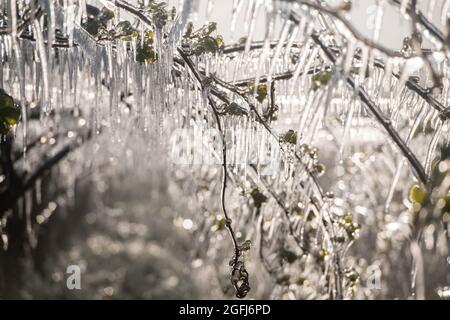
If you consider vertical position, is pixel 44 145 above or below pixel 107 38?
above

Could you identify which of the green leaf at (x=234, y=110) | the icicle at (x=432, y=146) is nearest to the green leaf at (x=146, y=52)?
the green leaf at (x=234, y=110)

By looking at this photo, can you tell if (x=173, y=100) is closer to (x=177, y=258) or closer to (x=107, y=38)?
(x=107, y=38)

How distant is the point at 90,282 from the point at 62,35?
24.5 ft

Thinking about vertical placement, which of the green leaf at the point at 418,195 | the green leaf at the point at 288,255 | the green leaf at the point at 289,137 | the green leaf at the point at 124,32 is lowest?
the green leaf at the point at 418,195

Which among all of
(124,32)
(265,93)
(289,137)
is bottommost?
(289,137)

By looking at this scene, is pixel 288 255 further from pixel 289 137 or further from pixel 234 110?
pixel 234 110

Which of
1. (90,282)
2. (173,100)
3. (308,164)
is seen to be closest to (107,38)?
(173,100)

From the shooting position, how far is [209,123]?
2041 mm

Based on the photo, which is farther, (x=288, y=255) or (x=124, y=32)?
(x=288, y=255)

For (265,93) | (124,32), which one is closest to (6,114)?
(124,32)

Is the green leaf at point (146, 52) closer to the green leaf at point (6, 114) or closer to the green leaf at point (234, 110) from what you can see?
the green leaf at point (234, 110)

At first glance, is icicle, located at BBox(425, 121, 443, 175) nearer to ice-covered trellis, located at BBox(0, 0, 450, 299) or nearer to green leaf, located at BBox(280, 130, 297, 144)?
ice-covered trellis, located at BBox(0, 0, 450, 299)

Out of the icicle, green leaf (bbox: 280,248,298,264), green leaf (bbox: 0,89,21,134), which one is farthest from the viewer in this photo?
green leaf (bbox: 280,248,298,264)

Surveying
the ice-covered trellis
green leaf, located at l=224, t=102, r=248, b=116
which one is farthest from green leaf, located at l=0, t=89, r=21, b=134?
green leaf, located at l=224, t=102, r=248, b=116
